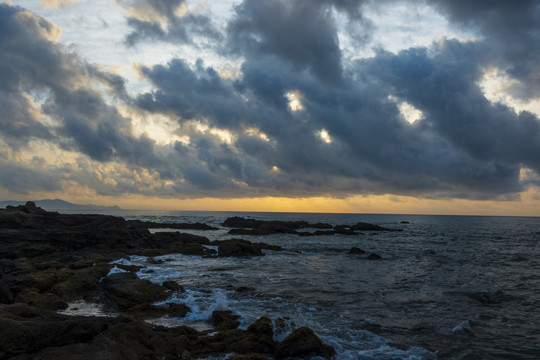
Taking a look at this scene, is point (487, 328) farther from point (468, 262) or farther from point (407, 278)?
point (468, 262)

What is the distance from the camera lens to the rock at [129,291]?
14008 mm

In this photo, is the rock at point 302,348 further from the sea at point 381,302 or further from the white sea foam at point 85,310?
the white sea foam at point 85,310

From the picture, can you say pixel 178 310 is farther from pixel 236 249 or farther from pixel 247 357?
pixel 236 249

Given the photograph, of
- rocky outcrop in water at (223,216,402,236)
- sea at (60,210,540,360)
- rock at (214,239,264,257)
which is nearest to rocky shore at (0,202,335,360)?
sea at (60,210,540,360)

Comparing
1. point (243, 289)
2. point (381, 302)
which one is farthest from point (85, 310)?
point (381, 302)

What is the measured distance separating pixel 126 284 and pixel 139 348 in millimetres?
8708

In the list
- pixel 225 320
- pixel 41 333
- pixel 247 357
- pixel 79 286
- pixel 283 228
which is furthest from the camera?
pixel 283 228

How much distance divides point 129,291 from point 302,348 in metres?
9.40

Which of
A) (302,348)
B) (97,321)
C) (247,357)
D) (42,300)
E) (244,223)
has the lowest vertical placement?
(244,223)

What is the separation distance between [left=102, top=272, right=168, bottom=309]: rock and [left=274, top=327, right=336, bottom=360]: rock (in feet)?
26.1

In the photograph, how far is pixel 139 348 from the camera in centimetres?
705

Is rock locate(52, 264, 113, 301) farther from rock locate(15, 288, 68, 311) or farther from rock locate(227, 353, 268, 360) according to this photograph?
rock locate(227, 353, 268, 360)

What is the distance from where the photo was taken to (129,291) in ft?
47.0

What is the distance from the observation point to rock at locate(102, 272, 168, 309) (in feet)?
46.0
